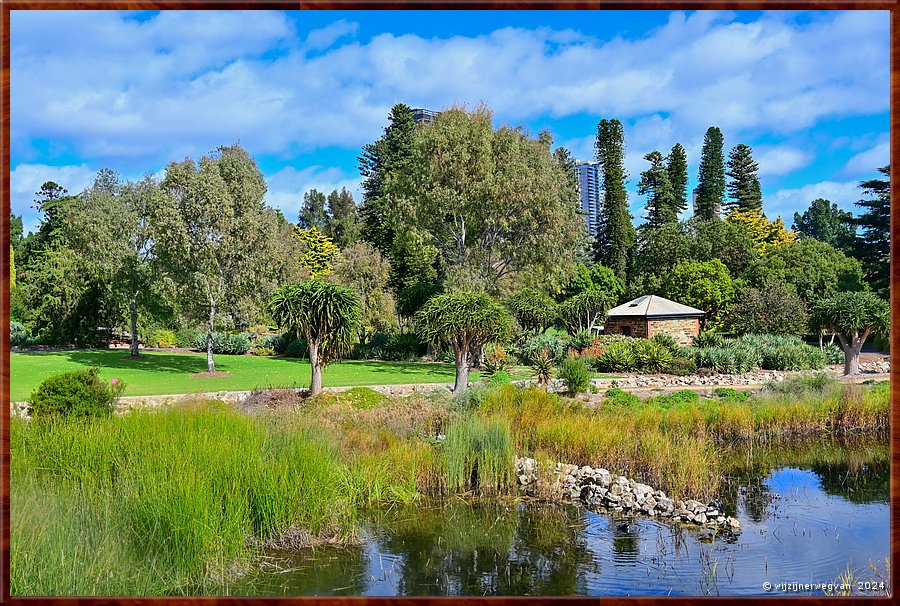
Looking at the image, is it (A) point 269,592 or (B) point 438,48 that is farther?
(B) point 438,48

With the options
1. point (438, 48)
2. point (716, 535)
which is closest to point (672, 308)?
point (716, 535)

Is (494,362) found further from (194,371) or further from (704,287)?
(704,287)

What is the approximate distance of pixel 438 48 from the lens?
4.86 metres

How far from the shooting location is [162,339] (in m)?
27.5

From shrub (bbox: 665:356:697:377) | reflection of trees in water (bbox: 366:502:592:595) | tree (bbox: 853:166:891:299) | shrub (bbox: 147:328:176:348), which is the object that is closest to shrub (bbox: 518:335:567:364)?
shrub (bbox: 665:356:697:377)

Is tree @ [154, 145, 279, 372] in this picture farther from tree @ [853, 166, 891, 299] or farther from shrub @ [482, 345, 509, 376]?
tree @ [853, 166, 891, 299]

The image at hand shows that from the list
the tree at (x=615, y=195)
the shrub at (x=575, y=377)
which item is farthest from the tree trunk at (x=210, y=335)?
the tree at (x=615, y=195)

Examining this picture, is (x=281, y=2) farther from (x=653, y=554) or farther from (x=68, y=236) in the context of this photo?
(x=68, y=236)

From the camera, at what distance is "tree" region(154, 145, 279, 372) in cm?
1802

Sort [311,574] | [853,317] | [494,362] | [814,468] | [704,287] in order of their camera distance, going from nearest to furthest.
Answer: [311,574], [814,468], [853,317], [494,362], [704,287]

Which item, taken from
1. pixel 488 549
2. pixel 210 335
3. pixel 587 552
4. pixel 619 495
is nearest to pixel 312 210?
pixel 210 335

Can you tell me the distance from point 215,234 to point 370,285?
23.2 ft

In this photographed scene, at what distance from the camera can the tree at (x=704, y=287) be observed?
27.0 meters

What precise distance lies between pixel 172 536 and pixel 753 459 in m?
7.33
